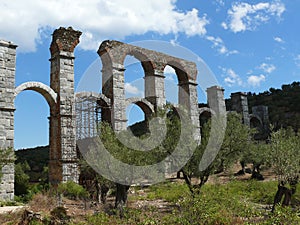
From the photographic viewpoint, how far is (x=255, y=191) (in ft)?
58.2

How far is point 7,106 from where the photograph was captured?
1619 cm

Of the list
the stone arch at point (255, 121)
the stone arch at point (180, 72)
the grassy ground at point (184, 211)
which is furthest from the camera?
the stone arch at point (255, 121)

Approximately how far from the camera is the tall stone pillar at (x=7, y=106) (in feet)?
50.4

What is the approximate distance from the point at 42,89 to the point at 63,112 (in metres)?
1.45

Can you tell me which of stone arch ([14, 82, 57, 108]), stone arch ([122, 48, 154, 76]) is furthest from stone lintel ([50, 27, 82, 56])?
stone arch ([122, 48, 154, 76])

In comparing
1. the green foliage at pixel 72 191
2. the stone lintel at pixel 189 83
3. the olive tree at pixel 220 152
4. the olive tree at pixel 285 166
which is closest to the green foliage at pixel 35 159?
the green foliage at pixel 72 191

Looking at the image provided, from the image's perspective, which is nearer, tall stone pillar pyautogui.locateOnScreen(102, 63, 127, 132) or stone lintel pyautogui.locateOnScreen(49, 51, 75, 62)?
stone lintel pyautogui.locateOnScreen(49, 51, 75, 62)

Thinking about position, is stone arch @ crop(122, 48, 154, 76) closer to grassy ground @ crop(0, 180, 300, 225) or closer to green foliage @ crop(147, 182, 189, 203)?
green foliage @ crop(147, 182, 189, 203)

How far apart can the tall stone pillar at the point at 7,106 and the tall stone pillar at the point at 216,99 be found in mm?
16064

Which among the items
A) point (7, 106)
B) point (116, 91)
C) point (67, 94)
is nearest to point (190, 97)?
point (116, 91)

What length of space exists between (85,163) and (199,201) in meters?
6.03

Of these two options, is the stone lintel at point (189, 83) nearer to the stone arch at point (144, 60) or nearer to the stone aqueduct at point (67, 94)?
the stone aqueduct at point (67, 94)

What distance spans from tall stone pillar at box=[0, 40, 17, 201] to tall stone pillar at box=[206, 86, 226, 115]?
1606cm

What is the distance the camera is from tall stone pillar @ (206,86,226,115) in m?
28.2
